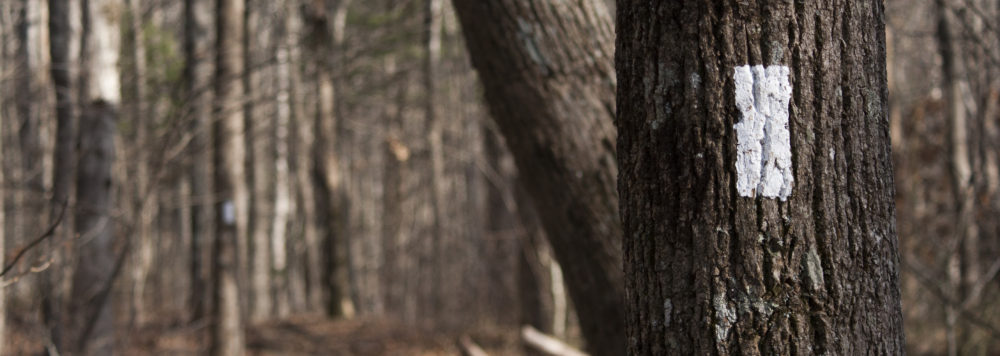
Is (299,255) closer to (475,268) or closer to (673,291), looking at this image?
(475,268)

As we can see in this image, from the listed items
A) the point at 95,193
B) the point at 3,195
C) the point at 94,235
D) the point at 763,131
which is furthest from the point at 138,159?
the point at 763,131

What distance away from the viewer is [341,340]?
10.5 meters

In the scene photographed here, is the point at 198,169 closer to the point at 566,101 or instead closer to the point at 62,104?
the point at 62,104

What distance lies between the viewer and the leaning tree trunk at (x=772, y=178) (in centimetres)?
153

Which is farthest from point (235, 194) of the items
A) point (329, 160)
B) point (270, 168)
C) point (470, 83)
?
point (270, 168)

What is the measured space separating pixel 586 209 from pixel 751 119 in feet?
4.97

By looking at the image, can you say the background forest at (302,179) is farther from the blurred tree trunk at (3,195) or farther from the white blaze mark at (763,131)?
the white blaze mark at (763,131)

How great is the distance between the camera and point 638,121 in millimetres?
1655

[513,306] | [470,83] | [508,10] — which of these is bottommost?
[513,306]

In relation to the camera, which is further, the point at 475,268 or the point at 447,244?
the point at 447,244

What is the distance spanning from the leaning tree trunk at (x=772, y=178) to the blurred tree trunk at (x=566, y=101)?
4.55ft

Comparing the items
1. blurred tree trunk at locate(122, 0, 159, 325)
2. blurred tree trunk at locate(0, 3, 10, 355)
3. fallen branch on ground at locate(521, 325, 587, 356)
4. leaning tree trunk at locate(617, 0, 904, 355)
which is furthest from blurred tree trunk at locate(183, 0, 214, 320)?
leaning tree trunk at locate(617, 0, 904, 355)

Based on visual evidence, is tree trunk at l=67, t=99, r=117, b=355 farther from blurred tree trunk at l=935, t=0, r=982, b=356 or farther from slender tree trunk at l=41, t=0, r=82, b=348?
blurred tree trunk at l=935, t=0, r=982, b=356

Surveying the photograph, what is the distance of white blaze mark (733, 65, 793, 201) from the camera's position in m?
1.52
